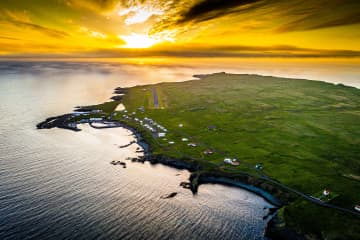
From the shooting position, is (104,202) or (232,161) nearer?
(104,202)

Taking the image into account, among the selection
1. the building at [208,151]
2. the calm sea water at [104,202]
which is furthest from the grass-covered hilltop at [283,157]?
the calm sea water at [104,202]

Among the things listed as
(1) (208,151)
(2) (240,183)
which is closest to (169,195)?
(2) (240,183)

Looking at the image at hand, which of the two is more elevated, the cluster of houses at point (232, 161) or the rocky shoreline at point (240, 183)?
the cluster of houses at point (232, 161)

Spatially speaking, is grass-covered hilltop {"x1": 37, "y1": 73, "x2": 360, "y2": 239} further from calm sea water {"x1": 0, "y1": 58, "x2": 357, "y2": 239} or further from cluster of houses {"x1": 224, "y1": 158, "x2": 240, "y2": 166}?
calm sea water {"x1": 0, "y1": 58, "x2": 357, "y2": 239}

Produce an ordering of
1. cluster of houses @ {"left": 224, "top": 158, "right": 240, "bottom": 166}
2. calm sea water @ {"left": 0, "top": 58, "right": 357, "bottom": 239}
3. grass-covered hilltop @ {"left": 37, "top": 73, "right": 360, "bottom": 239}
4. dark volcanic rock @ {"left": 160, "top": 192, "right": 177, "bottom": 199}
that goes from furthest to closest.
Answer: cluster of houses @ {"left": 224, "top": 158, "right": 240, "bottom": 166}
dark volcanic rock @ {"left": 160, "top": 192, "right": 177, "bottom": 199}
grass-covered hilltop @ {"left": 37, "top": 73, "right": 360, "bottom": 239}
calm sea water @ {"left": 0, "top": 58, "right": 357, "bottom": 239}

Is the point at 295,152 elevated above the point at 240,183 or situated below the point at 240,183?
above

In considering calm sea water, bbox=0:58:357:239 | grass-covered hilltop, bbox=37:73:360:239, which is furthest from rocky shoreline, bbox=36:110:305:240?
calm sea water, bbox=0:58:357:239

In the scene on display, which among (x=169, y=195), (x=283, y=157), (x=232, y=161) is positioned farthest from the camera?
(x=283, y=157)

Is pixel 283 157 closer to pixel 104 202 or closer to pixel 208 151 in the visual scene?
pixel 208 151

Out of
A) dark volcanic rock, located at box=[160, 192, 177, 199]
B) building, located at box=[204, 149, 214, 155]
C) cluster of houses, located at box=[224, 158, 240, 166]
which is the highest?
building, located at box=[204, 149, 214, 155]

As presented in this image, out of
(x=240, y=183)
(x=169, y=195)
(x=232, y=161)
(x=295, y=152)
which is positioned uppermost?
(x=295, y=152)

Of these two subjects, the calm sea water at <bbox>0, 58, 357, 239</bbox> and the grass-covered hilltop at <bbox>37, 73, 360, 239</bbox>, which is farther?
the grass-covered hilltop at <bbox>37, 73, 360, 239</bbox>

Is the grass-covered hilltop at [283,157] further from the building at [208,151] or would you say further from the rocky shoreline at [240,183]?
the building at [208,151]
